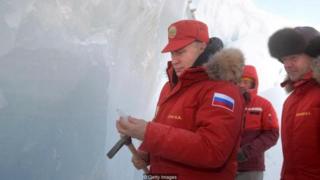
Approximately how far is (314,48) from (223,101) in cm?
101

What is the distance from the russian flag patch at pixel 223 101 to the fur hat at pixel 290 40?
1.00m

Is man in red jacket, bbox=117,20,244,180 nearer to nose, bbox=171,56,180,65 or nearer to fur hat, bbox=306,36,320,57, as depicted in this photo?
nose, bbox=171,56,180,65

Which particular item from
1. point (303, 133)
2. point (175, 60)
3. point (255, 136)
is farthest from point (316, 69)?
point (255, 136)

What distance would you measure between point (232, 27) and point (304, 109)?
1725cm

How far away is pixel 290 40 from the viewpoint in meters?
2.58

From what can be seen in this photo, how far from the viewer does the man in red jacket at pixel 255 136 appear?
3143 mm

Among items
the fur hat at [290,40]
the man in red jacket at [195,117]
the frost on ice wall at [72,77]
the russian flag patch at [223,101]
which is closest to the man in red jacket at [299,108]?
the fur hat at [290,40]

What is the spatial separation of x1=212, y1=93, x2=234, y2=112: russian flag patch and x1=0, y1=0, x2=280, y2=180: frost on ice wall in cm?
609

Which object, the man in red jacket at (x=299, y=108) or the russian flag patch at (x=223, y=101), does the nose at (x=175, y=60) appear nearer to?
the russian flag patch at (x=223, y=101)

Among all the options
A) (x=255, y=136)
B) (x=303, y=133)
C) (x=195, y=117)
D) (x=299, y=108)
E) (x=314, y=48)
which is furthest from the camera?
(x=255, y=136)

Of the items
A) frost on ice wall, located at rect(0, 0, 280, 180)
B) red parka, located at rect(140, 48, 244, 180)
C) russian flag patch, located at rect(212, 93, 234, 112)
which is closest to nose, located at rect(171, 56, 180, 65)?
red parka, located at rect(140, 48, 244, 180)

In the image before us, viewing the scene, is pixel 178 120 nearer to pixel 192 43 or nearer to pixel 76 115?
pixel 192 43

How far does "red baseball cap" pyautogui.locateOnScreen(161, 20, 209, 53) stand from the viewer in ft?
6.22

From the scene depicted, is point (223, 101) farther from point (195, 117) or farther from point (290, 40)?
point (290, 40)
